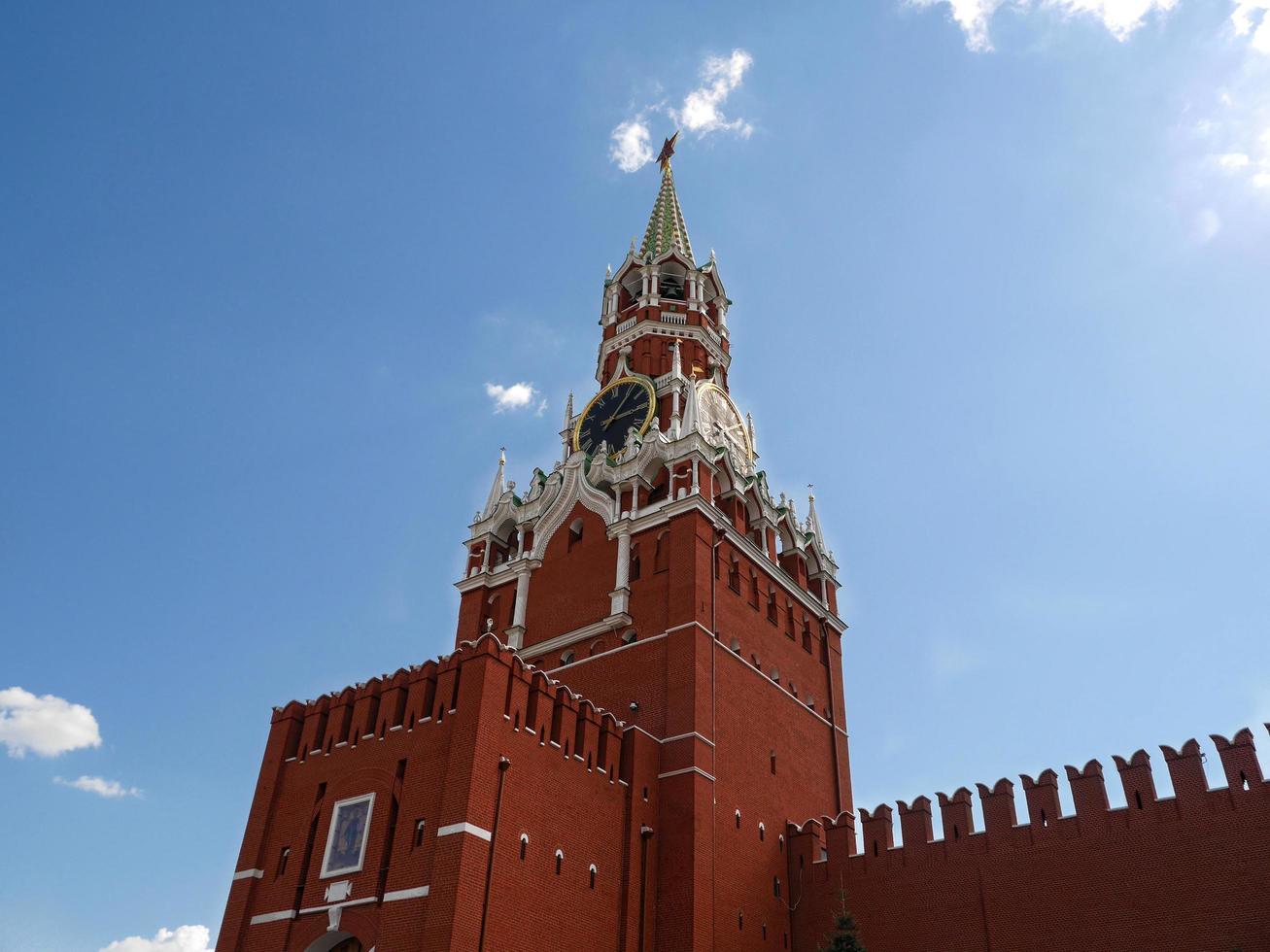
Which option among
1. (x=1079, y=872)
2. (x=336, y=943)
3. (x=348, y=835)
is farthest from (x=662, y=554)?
(x=336, y=943)

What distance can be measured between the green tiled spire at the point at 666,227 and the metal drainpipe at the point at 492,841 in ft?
110

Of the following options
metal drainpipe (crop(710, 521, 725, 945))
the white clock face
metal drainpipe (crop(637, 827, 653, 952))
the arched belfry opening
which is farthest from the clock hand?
the arched belfry opening

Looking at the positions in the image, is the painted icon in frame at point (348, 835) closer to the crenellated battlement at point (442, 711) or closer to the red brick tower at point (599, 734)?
the red brick tower at point (599, 734)

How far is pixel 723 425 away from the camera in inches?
1897

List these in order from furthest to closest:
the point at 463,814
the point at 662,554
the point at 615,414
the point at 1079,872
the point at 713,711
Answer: the point at 615,414, the point at 662,554, the point at 713,711, the point at 1079,872, the point at 463,814

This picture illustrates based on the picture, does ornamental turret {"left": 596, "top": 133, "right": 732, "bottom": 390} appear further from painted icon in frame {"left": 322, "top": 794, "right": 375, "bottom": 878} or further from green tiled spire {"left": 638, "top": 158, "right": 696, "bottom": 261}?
painted icon in frame {"left": 322, "top": 794, "right": 375, "bottom": 878}

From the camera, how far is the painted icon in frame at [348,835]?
29297mm

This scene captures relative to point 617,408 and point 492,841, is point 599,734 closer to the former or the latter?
point 492,841

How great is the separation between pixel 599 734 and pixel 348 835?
7.56 meters

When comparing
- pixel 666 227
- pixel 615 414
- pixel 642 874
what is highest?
pixel 666 227

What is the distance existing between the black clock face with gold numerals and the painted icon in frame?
20.2 meters

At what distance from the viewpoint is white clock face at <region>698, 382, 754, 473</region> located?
46.2 metres

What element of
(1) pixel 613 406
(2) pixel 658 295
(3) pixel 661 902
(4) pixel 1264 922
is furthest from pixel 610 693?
(2) pixel 658 295

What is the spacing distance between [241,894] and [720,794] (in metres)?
14.0
